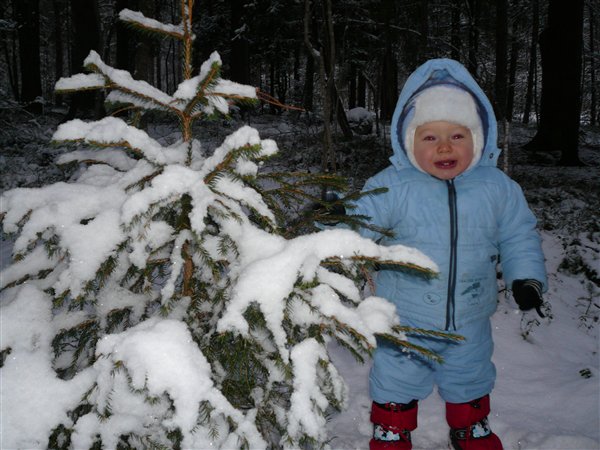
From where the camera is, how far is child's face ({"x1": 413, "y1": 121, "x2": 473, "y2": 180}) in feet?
6.96

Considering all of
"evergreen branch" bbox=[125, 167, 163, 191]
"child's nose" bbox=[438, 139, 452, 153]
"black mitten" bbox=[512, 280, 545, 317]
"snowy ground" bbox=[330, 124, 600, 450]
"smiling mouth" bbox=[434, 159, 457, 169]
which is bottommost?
"snowy ground" bbox=[330, 124, 600, 450]

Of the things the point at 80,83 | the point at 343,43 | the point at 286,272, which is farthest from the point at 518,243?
the point at 343,43

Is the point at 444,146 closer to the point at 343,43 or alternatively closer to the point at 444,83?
the point at 444,83

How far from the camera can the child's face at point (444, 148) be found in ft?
6.96

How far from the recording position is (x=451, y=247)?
216cm

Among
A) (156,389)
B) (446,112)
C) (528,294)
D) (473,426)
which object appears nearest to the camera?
(156,389)

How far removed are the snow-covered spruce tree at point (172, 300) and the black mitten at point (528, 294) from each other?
940 millimetres

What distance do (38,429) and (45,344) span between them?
29cm

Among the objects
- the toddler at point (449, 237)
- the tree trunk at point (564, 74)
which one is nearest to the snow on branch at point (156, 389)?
the toddler at point (449, 237)

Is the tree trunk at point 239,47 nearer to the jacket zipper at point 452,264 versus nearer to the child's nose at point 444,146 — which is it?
the child's nose at point 444,146

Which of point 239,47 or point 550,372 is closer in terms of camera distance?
point 550,372

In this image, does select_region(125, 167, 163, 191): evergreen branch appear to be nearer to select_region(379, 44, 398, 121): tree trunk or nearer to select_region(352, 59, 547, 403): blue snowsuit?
select_region(352, 59, 547, 403): blue snowsuit

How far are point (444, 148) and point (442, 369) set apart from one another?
1323 mm

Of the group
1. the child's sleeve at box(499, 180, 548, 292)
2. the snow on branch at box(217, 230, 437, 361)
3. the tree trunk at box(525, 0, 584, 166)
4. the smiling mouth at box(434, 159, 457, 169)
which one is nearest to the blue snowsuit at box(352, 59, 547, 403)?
the child's sleeve at box(499, 180, 548, 292)
